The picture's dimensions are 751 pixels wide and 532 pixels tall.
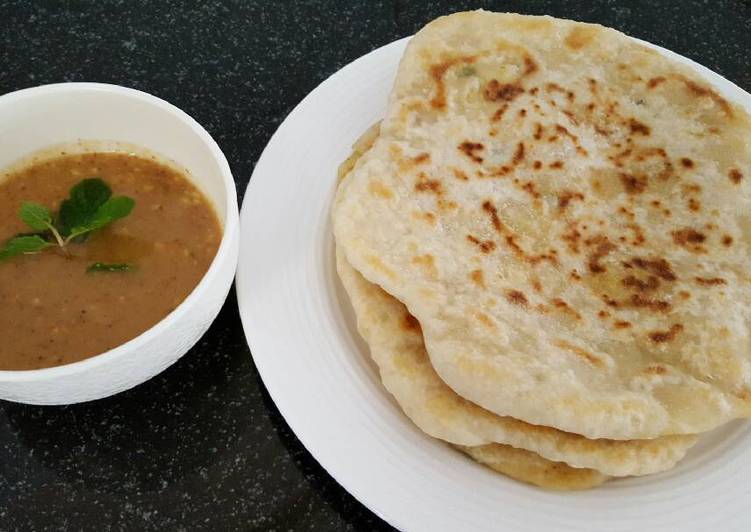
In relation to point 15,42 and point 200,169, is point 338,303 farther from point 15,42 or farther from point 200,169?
point 15,42

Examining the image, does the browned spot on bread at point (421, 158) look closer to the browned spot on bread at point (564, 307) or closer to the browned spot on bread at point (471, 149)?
the browned spot on bread at point (471, 149)

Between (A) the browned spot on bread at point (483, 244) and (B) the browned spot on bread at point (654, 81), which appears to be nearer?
(A) the browned spot on bread at point (483, 244)

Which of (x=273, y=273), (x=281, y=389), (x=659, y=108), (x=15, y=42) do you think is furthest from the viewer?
(x=15, y=42)

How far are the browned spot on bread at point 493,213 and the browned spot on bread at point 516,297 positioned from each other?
154 millimetres

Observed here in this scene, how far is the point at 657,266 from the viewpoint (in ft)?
4.87

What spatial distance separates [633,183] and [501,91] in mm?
373

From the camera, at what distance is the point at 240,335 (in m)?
1.65

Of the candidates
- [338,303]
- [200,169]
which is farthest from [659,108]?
[200,169]

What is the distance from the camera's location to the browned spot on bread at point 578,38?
5.80ft

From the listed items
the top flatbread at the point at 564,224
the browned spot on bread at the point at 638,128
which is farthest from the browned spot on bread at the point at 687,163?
the browned spot on bread at the point at 638,128

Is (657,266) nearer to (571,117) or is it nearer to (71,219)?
(571,117)

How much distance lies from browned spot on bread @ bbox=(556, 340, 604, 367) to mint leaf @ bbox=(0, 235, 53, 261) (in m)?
1.05

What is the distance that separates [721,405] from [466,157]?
71 cm

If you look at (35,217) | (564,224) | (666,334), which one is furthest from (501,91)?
(35,217)
